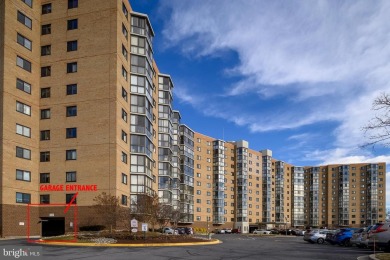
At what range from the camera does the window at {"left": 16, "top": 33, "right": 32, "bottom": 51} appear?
139ft

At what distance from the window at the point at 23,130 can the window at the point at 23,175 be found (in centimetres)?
400

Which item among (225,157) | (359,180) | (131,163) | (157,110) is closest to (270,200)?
(225,157)

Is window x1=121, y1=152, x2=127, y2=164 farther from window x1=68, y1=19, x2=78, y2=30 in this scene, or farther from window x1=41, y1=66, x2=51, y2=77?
window x1=68, y1=19, x2=78, y2=30

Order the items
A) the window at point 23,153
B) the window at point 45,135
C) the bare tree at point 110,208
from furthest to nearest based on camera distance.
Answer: the window at point 45,135 < the window at point 23,153 < the bare tree at point 110,208

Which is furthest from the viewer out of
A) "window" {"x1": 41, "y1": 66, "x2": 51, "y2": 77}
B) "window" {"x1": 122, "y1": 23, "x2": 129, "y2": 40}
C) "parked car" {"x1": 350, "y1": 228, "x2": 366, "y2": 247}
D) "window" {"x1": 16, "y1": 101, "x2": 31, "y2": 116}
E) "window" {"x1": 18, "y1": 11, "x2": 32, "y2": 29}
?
"window" {"x1": 122, "y1": 23, "x2": 129, "y2": 40}

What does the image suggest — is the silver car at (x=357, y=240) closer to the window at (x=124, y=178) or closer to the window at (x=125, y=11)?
the window at (x=124, y=178)

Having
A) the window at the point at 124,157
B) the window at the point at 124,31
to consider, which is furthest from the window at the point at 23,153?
the window at the point at 124,31

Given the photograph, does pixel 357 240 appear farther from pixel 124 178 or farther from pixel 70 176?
pixel 70 176

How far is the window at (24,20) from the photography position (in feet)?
140

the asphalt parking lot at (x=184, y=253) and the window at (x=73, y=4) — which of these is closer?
the asphalt parking lot at (x=184, y=253)

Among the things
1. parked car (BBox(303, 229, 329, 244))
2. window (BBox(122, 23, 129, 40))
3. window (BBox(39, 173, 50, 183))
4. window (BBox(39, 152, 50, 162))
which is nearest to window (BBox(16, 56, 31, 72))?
window (BBox(39, 152, 50, 162))

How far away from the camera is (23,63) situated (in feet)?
140

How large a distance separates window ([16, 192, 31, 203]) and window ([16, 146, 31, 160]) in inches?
153

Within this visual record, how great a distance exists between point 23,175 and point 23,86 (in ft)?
31.5
